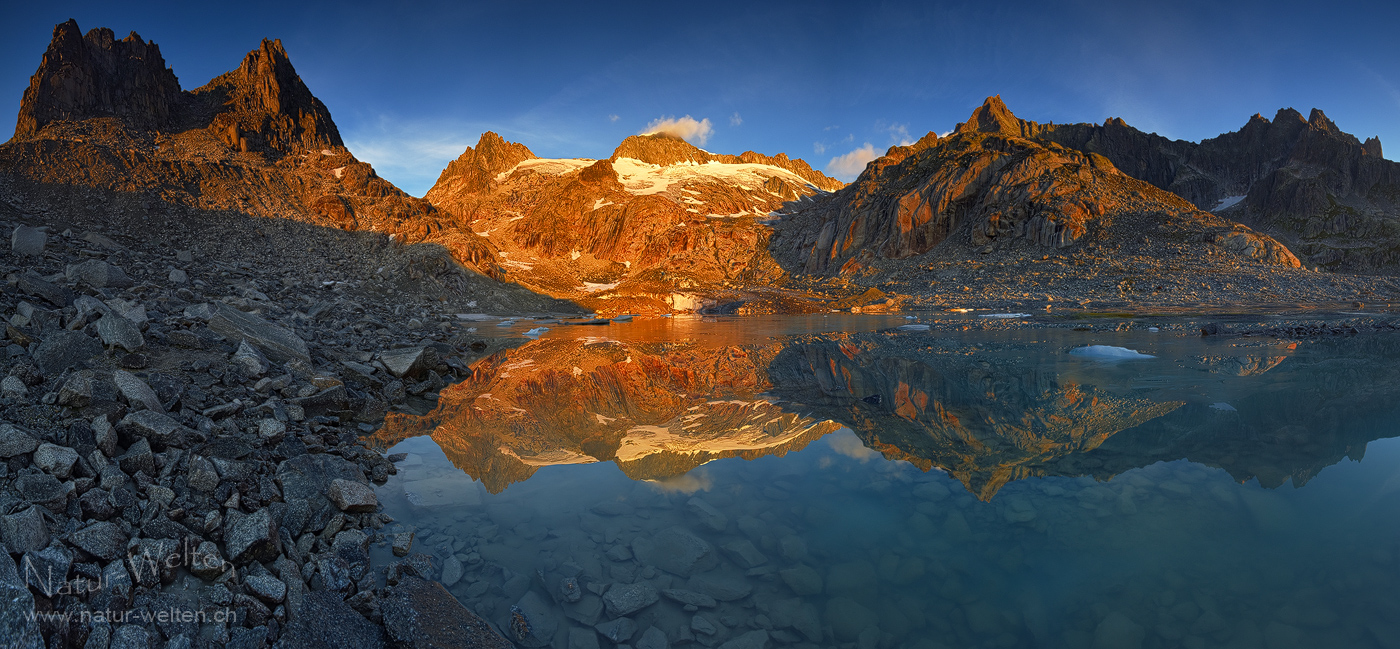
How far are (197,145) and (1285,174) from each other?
9737 inches

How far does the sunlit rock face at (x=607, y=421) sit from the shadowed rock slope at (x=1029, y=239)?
57755 millimetres

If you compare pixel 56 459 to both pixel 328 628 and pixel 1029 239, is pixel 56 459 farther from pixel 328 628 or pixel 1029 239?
pixel 1029 239

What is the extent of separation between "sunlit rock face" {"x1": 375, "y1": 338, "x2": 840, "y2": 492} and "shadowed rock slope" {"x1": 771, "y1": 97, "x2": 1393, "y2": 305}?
2274 inches

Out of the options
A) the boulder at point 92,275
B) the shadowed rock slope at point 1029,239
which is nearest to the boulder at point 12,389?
the boulder at point 92,275

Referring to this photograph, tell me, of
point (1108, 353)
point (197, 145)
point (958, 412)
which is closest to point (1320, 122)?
point (1108, 353)

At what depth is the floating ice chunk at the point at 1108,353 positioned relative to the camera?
17.0 meters

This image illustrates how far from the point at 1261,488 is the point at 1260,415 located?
176 inches

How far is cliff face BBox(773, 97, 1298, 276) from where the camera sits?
245 feet

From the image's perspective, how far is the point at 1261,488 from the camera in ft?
20.2

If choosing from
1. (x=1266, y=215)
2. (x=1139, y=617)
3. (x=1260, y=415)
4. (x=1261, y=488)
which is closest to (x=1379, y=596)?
(x=1139, y=617)

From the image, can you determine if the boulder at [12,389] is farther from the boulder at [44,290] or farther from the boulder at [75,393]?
the boulder at [44,290]

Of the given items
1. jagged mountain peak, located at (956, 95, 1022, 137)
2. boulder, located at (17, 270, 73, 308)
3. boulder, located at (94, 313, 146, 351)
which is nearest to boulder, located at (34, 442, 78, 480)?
boulder, located at (94, 313, 146, 351)

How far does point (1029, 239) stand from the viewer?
268 ft

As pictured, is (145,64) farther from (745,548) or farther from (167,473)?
(745,548)
